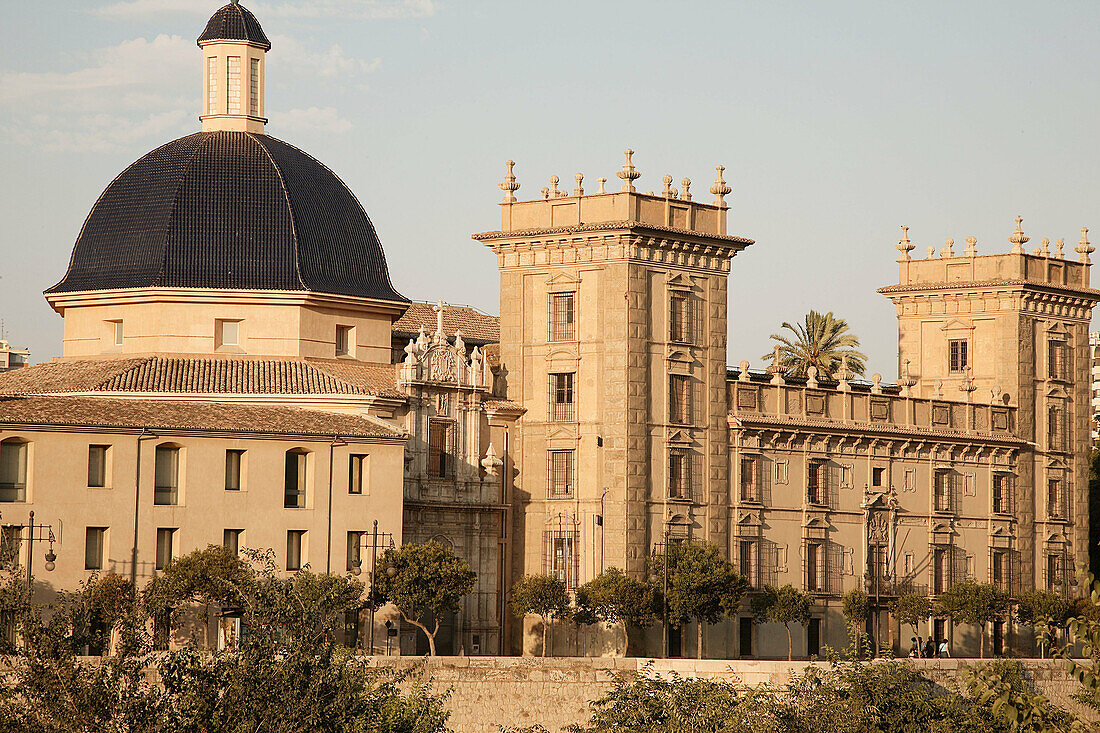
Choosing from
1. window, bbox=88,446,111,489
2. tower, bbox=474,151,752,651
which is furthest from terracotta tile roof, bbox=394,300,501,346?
window, bbox=88,446,111,489

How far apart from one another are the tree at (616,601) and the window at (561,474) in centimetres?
397

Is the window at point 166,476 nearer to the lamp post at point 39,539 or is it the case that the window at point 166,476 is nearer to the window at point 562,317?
the lamp post at point 39,539

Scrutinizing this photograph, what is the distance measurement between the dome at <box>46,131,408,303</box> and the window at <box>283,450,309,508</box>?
836cm

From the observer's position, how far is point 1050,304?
87000 mm

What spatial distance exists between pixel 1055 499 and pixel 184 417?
131 feet

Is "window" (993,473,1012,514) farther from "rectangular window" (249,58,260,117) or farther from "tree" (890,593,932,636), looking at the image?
"rectangular window" (249,58,260,117)

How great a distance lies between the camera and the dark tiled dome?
236 ft

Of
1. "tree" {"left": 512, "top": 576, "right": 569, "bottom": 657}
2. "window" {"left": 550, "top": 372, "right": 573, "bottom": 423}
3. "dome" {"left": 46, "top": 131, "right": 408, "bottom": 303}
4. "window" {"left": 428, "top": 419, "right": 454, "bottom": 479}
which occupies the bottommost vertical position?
"tree" {"left": 512, "top": 576, "right": 569, "bottom": 657}

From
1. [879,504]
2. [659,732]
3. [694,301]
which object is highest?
[694,301]

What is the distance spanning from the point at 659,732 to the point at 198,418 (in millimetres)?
18879

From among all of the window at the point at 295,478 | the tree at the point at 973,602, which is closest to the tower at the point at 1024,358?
the tree at the point at 973,602

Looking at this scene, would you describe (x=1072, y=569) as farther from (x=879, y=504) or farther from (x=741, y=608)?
(x=741, y=608)

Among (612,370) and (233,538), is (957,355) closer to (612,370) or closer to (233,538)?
(612,370)

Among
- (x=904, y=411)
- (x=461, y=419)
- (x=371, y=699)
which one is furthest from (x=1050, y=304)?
(x=371, y=699)
